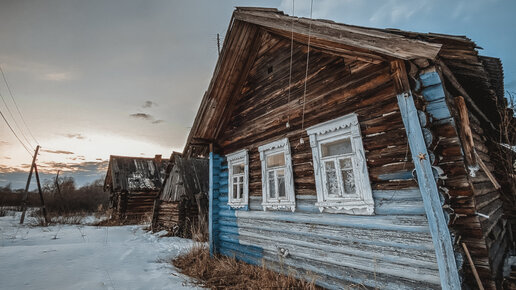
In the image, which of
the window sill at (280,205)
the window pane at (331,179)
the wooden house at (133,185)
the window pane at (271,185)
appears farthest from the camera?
the wooden house at (133,185)

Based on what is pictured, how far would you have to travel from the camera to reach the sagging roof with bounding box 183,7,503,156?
2795mm

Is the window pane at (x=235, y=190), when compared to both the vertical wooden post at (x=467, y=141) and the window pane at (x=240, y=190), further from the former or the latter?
the vertical wooden post at (x=467, y=141)

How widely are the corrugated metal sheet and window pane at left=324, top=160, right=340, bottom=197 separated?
1.29ft

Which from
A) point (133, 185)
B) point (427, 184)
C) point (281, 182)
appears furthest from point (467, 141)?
point (133, 185)

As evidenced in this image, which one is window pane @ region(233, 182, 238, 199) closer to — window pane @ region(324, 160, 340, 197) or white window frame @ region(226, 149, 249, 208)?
white window frame @ region(226, 149, 249, 208)

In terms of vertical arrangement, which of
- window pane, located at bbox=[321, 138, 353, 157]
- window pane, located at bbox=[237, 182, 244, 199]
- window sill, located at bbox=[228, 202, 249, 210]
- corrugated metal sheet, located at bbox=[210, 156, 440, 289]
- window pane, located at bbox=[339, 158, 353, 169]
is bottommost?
corrugated metal sheet, located at bbox=[210, 156, 440, 289]

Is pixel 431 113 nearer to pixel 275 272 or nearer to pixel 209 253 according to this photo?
pixel 275 272

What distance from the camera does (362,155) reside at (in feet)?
11.1

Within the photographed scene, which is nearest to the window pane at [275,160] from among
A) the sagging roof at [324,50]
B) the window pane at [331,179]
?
the window pane at [331,179]

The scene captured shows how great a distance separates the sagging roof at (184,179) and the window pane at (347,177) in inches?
382

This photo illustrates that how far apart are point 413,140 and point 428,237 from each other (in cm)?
122

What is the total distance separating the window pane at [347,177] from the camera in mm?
3594

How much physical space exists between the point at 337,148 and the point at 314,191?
91 cm

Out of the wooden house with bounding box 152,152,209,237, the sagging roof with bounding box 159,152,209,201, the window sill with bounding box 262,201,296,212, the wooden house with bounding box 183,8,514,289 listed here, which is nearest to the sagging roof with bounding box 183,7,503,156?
the wooden house with bounding box 183,8,514,289
